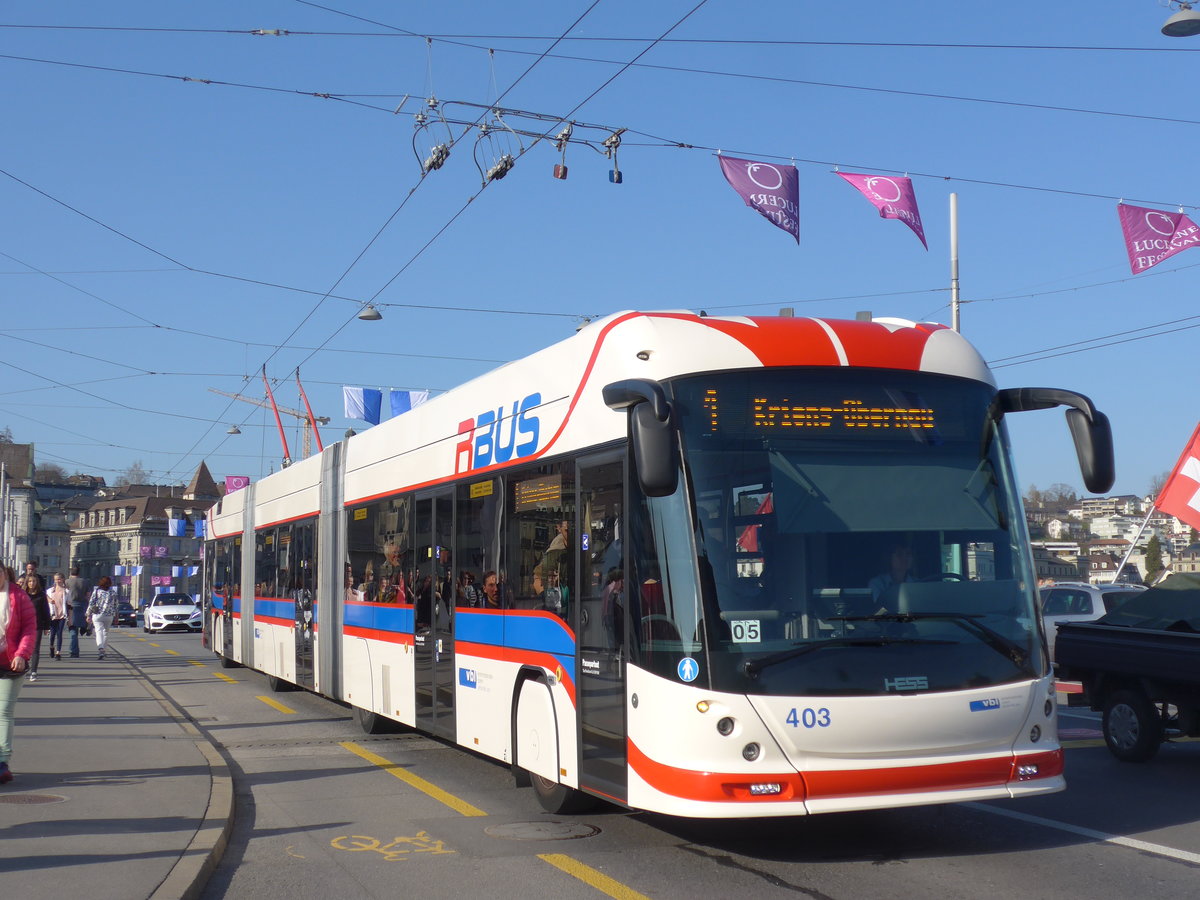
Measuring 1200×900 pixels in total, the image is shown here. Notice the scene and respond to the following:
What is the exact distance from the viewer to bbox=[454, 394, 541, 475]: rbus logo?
9.71m

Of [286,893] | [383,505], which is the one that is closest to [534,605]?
[286,893]

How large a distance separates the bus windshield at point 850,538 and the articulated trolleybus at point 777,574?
1 centimetres

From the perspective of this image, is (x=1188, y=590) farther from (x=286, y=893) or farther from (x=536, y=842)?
(x=286, y=893)

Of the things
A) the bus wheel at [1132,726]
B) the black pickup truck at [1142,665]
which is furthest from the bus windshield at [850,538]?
the bus wheel at [1132,726]

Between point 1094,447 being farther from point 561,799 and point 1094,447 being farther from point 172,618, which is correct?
point 172,618

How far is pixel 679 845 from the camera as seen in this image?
26.9ft

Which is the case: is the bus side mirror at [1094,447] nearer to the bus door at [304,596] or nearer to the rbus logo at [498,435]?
the rbus logo at [498,435]

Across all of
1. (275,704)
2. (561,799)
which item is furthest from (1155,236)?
(275,704)

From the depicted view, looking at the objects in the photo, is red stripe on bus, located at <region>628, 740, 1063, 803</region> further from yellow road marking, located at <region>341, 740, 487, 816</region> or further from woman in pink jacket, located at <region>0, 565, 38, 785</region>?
woman in pink jacket, located at <region>0, 565, 38, 785</region>

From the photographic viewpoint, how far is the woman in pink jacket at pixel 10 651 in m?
10.0

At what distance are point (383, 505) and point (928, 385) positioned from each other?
282 inches

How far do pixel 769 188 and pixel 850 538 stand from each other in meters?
10.5

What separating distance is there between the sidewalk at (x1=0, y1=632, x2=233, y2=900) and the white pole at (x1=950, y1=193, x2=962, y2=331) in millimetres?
15886

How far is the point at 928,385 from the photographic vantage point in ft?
26.6
